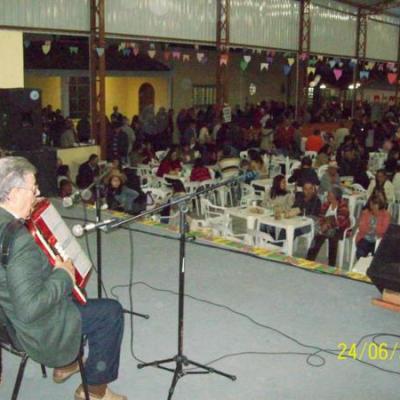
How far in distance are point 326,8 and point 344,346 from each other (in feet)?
44.3

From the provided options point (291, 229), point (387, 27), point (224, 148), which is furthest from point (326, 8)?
point (291, 229)

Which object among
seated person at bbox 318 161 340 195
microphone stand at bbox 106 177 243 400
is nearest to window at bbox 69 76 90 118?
seated person at bbox 318 161 340 195

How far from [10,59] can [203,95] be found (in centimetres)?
992

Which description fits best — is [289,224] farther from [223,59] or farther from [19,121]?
[223,59]

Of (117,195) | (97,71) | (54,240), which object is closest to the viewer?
(54,240)

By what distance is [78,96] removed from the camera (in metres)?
15.7

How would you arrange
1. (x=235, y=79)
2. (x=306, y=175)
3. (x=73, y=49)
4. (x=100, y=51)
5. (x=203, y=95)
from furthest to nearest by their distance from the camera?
(x=235, y=79) < (x=203, y=95) < (x=73, y=49) < (x=100, y=51) < (x=306, y=175)

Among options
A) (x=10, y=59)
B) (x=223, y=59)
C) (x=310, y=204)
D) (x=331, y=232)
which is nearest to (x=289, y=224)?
(x=331, y=232)

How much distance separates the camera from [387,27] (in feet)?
60.6

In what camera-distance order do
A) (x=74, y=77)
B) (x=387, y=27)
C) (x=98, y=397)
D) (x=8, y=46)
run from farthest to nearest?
(x=387, y=27)
(x=74, y=77)
(x=8, y=46)
(x=98, y=397)

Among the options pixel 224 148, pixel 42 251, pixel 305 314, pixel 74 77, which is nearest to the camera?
pixel 42 251

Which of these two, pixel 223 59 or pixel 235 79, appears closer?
pixel 223 59

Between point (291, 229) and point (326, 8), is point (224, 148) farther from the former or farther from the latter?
point (326, 8)

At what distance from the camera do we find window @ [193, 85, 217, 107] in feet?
58.8
